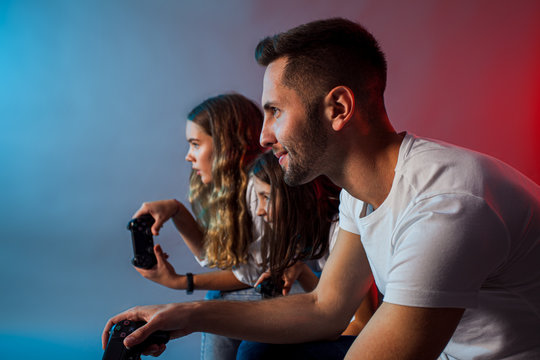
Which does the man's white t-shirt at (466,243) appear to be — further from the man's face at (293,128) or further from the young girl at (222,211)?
the young girl at (222,211)

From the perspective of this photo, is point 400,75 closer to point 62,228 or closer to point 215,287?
point 215,287

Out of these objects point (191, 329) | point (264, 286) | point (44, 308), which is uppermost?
point (191, 329)

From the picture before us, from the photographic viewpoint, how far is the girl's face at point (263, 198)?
4.97 ft

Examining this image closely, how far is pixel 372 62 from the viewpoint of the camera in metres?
0.91

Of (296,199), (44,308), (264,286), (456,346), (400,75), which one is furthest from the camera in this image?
(44,308)

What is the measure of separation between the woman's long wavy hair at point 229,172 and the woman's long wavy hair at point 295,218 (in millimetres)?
206

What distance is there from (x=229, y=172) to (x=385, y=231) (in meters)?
1.05

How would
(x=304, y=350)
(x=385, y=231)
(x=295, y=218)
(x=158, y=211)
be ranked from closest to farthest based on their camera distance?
1. (x=385, y=231)
2. (x=304, y=350)
3. (x=295, y=218)
4. (x=158, y=211)

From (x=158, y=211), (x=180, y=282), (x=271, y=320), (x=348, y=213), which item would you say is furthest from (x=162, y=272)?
(x=348, y=213)

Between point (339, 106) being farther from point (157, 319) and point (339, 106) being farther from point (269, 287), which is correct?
point (269, 287)

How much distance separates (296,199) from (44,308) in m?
1.80

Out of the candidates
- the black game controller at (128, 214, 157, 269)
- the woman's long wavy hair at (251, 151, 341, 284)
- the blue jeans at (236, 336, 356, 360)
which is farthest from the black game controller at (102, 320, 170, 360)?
the black game controller at (128, 214, 157, 269)

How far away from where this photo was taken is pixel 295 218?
1.50m

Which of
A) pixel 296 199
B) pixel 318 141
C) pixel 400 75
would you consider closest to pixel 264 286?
→ pixel 296 199
